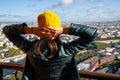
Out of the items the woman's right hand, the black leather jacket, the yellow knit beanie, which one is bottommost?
the black leather jacket

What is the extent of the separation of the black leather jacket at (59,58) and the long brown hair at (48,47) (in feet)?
0.04

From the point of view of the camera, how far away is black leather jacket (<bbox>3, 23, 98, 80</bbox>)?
78 centimetres

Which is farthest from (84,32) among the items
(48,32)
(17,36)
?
(17,36)

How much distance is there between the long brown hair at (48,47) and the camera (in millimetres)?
805

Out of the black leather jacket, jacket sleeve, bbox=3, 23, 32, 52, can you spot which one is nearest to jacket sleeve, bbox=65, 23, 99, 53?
the black leather jacket

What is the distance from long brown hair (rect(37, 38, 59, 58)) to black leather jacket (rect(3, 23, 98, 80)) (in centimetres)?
1

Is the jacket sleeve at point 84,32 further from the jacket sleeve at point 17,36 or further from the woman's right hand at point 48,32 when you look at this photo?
the jacket sleeve at point 17,36

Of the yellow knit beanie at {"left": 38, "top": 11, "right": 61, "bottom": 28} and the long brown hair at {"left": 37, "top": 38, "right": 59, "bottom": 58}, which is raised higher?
the yellow knit beanie at {"left": 38, "top": 11, "right": 61, "bottom": 28}

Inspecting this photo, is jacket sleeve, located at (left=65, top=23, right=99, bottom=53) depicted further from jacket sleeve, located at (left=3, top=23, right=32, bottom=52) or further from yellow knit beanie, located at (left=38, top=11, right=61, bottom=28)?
jacket sleeve, located at (left=3, top=23, right=32, bottom=52)

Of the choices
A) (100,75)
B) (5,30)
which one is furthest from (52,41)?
(100,75)

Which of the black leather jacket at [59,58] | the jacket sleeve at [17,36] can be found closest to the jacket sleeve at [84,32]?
the black leather jacket at [59,58]

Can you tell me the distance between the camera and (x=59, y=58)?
0.82 metres

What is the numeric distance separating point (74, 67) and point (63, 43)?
76 mm

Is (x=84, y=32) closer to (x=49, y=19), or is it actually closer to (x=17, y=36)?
(x=49, y=19)
